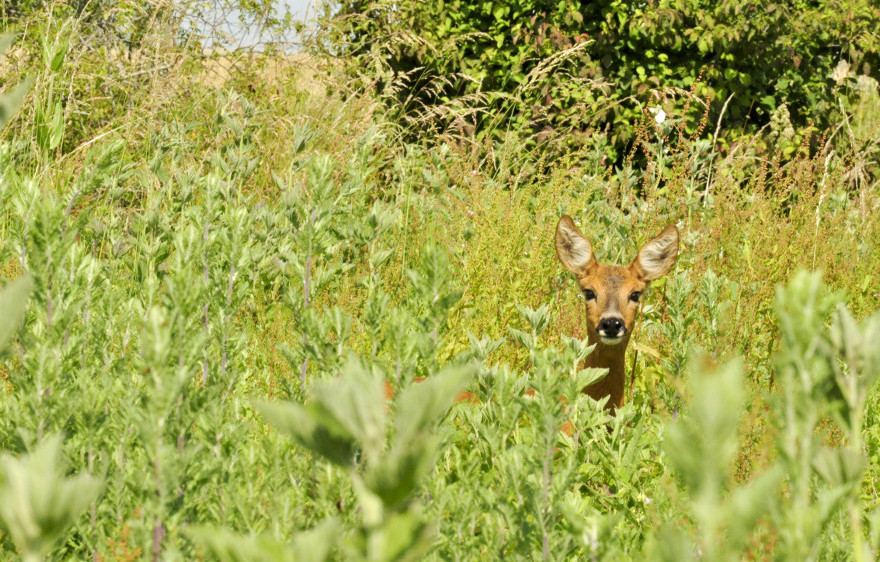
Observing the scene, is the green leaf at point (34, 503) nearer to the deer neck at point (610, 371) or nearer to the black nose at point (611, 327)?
the deer neck at point (610, 371)

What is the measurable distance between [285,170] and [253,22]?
2350 millimetres

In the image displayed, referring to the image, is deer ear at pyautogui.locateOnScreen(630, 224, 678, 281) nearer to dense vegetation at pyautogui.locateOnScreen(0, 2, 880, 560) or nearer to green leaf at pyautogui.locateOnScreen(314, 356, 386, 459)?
dense vegetation at pyautogui.locateOnScreen(0, 2, 880, 560)

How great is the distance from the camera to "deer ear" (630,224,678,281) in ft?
14.6

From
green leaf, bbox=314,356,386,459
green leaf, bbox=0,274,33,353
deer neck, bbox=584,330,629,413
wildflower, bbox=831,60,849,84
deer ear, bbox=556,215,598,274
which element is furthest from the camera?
wildflower, bbox=831,60,849,84

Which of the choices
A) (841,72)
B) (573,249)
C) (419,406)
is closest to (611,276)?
(573,249)

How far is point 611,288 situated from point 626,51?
5.00 metres

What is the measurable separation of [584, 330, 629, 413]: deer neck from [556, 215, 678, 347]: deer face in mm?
50

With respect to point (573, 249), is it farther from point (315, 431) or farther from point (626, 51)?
point (626, 51)

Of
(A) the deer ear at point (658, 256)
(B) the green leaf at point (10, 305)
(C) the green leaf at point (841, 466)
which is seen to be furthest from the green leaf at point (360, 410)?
(A) the deer ear at point (658, 256)

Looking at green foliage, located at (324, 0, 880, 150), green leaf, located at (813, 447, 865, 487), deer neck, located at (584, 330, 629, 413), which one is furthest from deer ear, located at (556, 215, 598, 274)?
green leaf, located at (813, 447, 865, 487)

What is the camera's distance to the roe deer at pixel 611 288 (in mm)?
4242

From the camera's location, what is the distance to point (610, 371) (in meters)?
4.18

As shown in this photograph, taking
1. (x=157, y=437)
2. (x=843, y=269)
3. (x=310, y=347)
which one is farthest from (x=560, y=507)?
(x=843, y=269)

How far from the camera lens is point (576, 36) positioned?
8281 millimetres
